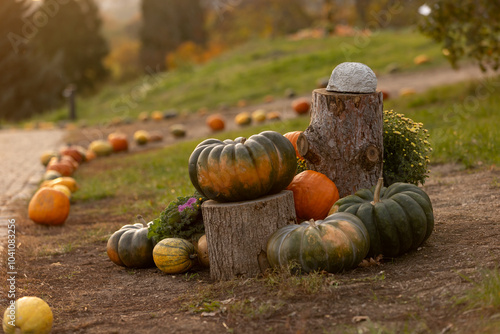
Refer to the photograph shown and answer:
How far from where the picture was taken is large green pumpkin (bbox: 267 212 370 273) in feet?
12.8

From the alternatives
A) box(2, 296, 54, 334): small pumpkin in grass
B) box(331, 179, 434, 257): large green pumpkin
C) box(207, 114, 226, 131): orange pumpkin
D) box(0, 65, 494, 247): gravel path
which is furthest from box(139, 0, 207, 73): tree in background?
box(2, 296, 54, 334): small pumpkin in grass

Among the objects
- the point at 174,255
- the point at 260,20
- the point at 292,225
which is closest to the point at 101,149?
the point at 174,255

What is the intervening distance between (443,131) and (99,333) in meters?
6.56

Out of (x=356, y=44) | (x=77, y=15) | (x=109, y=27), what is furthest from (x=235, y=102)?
(x=109, y=27)

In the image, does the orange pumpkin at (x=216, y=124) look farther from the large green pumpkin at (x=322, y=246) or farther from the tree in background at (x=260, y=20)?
the tree in background at (x=260, y=20)

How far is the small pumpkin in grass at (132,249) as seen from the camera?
15.8ft

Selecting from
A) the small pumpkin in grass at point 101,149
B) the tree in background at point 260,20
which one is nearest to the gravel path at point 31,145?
the small pumpkin in grass at point 101,149

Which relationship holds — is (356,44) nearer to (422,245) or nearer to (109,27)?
(422,245)

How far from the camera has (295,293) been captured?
3.57 metres

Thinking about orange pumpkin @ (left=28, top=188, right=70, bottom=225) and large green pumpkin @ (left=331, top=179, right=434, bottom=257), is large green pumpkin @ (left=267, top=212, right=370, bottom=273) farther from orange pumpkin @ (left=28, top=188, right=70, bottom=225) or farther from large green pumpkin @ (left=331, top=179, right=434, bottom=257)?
orange pumpkin @ (left=28, top=188, right=70, bottom=225)

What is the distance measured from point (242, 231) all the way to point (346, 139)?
1321mm

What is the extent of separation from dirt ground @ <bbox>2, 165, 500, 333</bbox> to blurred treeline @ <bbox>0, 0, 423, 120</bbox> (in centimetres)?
1999

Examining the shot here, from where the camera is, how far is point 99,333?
3461mm

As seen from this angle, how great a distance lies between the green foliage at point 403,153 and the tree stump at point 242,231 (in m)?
1.41
